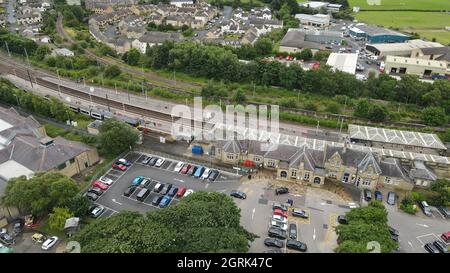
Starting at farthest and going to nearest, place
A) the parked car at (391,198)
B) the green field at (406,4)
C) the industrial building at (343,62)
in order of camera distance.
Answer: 1. the green field at (406,4)
2. the industrial building at (343,62)
3. the parked car at (391,198)

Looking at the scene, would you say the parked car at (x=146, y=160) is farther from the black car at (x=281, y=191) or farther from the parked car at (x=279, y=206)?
the parked car at (x=279, y=206)

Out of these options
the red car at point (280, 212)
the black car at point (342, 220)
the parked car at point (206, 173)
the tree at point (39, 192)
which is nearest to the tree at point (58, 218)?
the tree at point (39, 192)

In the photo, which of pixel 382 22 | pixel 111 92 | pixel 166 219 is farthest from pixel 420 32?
pixel 166 219

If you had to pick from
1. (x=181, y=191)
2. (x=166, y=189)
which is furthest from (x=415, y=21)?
(x=166, y=189)

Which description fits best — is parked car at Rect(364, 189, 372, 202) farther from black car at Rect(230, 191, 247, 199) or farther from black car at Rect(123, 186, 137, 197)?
black car at Rect(123, 186, 137, 197)

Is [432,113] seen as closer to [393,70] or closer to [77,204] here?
[393,70]

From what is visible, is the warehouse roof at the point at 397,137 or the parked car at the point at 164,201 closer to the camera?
the parked car at the point at 164,201
